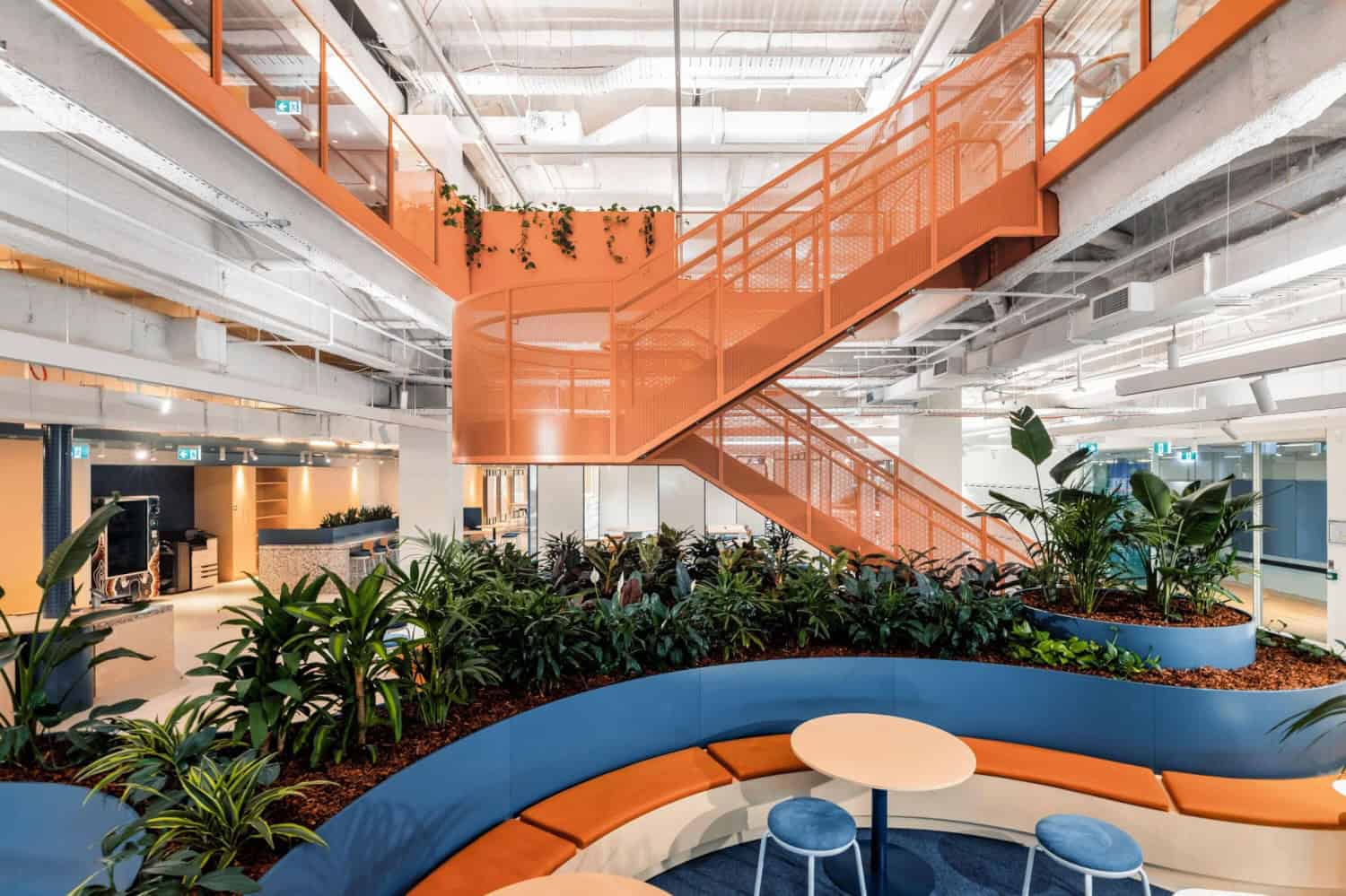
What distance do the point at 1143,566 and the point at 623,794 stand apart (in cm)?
419

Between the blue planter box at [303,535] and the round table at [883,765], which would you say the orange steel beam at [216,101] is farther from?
the blue planter box at [303,535]

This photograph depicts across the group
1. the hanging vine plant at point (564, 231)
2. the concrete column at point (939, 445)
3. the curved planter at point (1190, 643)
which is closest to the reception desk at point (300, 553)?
the hanging vine plant at point (564, 231)

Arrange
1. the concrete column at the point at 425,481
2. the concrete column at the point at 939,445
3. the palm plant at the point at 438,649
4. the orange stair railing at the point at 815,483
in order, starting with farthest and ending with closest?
the concrete column at the point at 939,445 < the concrete column at the point at 425,481 < the orange stair railing at the point at 815,483 < the palm plant at the point at 438,649

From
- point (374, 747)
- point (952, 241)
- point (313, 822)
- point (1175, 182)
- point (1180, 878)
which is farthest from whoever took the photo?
point (952, 241)

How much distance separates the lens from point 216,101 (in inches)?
126

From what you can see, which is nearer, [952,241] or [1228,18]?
[1228,18]

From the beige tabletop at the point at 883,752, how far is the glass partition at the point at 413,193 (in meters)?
4.96

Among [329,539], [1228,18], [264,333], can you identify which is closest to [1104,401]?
[1228,18]

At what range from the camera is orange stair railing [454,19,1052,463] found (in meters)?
4.72

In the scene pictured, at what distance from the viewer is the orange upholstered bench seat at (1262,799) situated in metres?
3.42

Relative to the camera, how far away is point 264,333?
8.44 metres

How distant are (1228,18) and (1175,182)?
33.3 inches

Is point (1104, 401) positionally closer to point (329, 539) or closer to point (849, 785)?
point (849, 785)

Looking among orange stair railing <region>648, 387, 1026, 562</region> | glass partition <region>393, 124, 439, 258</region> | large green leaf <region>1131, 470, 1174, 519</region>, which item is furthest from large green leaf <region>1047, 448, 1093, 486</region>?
glass partition <region>393, 124, 439, 258</region>
